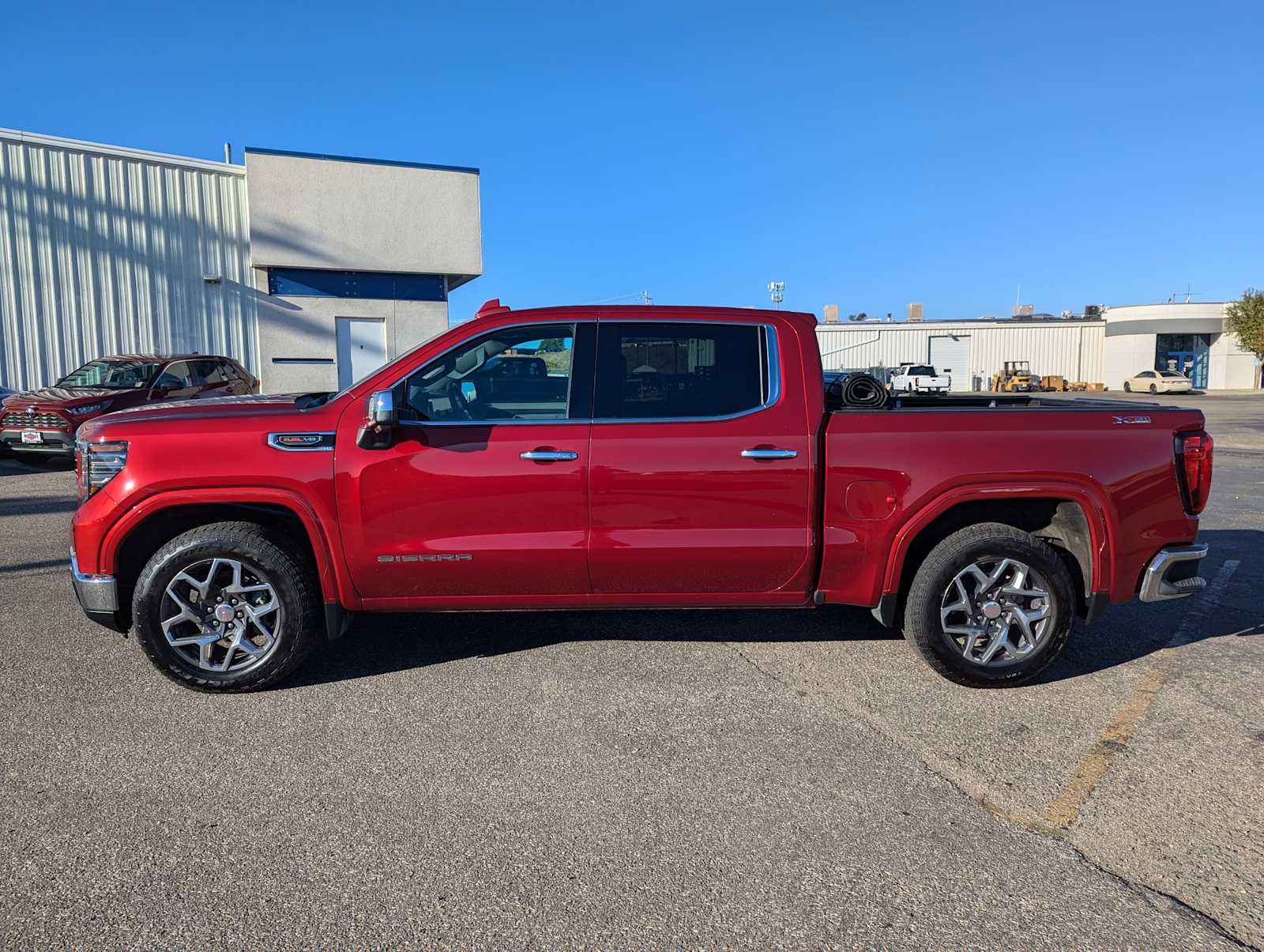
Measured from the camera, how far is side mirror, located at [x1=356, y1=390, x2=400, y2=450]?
13.4ft

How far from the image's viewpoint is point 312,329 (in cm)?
2325

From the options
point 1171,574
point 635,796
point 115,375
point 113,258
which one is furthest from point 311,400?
point 113,258

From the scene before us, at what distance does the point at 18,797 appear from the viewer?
333cm

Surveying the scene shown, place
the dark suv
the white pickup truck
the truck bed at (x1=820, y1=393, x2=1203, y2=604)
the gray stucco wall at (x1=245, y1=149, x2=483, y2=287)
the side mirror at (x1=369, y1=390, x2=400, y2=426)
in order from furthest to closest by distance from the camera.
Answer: the white pickup truck < the gray stucco wall at (x1=245, y1=149, x2=483, y2=287) < the dark suv < the truck bed at (x1=820, y1=393, x2=1203, y2=604) < the side mirror at (x1=369, y1=390, x2=400, y2=426)

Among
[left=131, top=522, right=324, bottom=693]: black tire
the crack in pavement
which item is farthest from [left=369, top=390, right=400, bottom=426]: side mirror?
the crack in pavement

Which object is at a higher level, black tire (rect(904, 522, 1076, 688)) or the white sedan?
the white sedan

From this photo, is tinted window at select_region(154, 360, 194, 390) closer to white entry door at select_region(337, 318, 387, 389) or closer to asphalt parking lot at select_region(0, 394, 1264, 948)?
white entry door at select_region(337, 318, 387, 389)

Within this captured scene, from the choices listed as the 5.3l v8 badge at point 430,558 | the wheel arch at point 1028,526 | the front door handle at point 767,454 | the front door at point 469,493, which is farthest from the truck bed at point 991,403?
the 5.3l v8 badge at point 430,558

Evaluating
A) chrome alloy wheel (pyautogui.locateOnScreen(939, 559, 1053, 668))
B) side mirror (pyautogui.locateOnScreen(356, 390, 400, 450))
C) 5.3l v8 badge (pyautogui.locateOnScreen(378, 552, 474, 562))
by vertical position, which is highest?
side mirror (pyautogui.locateOnScreen(356, 390, 400, 450))

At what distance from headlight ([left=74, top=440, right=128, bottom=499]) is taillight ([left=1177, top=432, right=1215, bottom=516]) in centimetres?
517

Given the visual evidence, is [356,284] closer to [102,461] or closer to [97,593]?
[102,461]

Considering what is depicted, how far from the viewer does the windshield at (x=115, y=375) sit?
47.0 feet

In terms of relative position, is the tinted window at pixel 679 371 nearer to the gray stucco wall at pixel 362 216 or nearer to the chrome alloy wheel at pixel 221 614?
the chrome alloy wheel at pixel 221 614

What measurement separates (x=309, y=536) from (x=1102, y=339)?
2812 inches
